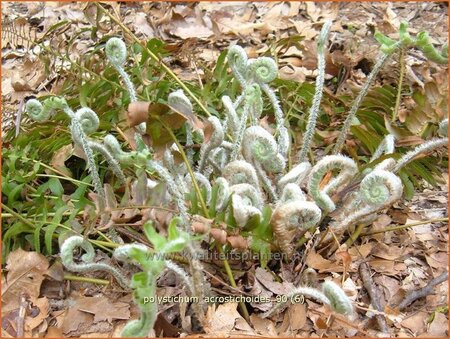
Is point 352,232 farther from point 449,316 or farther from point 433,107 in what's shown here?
point 433,107

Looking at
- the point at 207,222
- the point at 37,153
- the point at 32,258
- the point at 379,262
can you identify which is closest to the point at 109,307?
the point at 32,258

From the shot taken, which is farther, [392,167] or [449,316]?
[392,167]

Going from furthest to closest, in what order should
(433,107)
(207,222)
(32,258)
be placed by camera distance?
(433,107)
(32,258)
(207,222)

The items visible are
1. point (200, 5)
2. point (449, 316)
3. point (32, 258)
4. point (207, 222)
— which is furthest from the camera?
point (200, 5)

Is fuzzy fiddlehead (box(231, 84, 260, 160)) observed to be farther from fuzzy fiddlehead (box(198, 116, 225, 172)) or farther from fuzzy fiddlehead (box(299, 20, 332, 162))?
fuzzy fiddlehead (box(299, 20, 332, 162))

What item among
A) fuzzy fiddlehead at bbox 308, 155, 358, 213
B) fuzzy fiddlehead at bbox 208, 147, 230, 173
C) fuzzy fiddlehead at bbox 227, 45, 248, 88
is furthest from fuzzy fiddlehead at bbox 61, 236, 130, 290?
fuzzy fiddlehead at bbox 227, 45, 248, 88

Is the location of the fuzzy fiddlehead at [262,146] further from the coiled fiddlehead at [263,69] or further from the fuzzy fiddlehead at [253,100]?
the coiled fiddlehead at [263,69]
